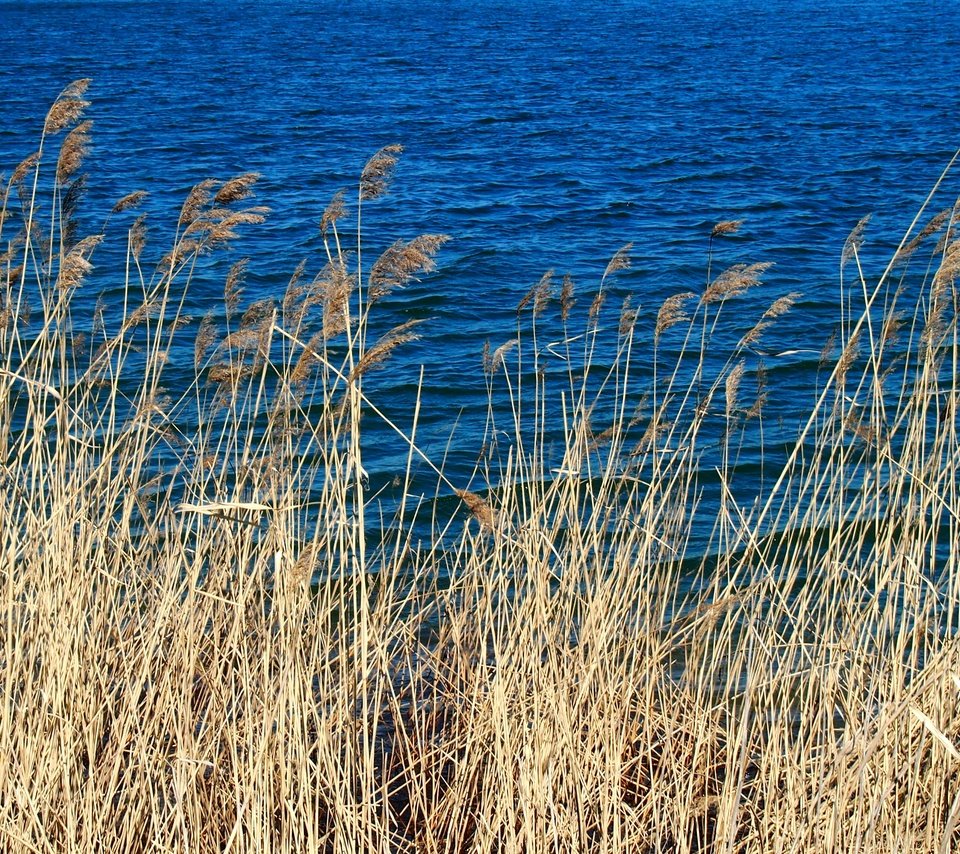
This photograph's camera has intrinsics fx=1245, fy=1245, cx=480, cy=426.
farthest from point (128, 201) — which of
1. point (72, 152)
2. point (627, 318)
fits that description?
point (627, 318)

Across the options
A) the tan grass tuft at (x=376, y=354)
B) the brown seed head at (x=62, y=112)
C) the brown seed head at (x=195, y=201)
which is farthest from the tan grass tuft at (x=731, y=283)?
the brown seed head at (x=62, y=112)

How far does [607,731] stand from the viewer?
154 inches

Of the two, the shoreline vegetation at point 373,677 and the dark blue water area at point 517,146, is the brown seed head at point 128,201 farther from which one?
the dark blue water area at point 517,146

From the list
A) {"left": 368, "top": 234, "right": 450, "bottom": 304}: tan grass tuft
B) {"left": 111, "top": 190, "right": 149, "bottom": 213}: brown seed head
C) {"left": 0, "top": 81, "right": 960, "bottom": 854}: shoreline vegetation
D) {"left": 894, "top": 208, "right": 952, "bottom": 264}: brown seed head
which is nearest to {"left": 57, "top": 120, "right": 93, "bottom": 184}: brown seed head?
{"left": 0, "top": 81, "right": 960, "bottom": 854}: shoreline vegetation

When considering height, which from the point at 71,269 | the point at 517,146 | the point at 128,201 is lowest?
the point at 517,146

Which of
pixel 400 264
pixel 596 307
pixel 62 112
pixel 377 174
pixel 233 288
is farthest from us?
pixel 596 307

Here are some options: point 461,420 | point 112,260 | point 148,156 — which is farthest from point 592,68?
point 461,420

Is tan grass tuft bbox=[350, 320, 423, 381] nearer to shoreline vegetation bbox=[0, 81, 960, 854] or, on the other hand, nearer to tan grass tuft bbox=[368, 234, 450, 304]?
shoreline vegetation bbox=[0, 81, 960, 854]

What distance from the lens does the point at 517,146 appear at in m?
16.7

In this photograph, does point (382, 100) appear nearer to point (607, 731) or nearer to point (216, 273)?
point (216, 273)

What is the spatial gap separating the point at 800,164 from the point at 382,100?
274 inches

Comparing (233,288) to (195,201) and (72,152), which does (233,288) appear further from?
(72,152)

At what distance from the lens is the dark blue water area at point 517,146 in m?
10.8

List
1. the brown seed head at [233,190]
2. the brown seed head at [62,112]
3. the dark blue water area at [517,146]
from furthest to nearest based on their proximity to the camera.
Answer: the dark blue water area at [517,146] < the brown seed head at [62,112] < the brown seed head at [233,190]
